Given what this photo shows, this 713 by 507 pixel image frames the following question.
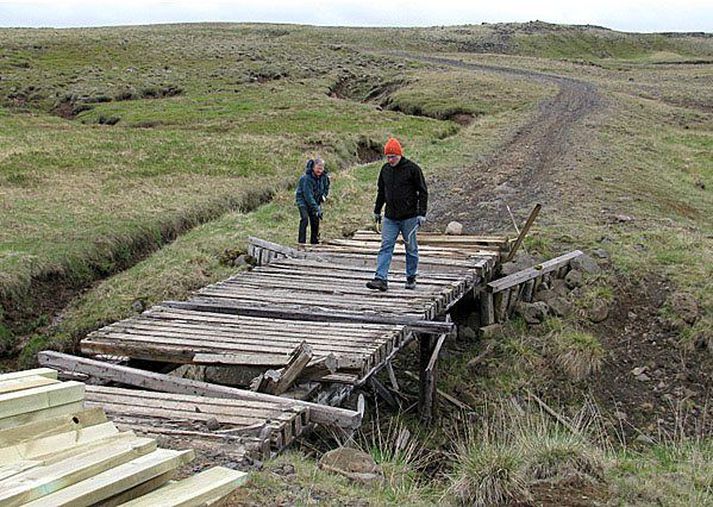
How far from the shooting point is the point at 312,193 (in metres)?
15.1

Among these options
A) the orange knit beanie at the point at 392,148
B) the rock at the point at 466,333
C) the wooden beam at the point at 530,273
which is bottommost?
the rock at the point at 466,333

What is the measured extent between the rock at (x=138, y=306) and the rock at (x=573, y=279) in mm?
7616

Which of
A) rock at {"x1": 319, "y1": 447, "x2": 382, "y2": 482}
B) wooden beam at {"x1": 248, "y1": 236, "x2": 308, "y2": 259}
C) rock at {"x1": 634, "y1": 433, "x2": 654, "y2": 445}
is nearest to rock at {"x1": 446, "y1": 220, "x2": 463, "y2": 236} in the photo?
wooden beam at {"x1": 248, "y1": 236, "x2": 308, "y2": 259}

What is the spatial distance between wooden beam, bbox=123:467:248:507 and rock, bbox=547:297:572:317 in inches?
364

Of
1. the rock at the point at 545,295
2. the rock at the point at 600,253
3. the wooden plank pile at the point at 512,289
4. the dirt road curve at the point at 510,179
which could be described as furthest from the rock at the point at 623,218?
the rock at the point at 545,295

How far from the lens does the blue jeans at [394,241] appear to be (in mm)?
11336

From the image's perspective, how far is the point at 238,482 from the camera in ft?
17.8

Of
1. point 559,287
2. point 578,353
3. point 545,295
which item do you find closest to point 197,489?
point 578,353

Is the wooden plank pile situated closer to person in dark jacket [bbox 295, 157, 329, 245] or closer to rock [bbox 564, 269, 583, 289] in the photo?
rock [bbox 564, 269, 583, 289]

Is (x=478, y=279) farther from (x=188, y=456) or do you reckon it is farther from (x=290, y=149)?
(x=290, y=149)

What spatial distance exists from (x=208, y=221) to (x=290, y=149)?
33.9ft

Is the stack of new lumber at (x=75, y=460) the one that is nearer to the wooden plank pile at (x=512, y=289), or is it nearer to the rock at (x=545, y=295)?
the wooden plank pile at (x=512, y=289)

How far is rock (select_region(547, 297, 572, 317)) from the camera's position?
1383cm

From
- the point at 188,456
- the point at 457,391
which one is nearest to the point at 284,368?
the point at 188,456
